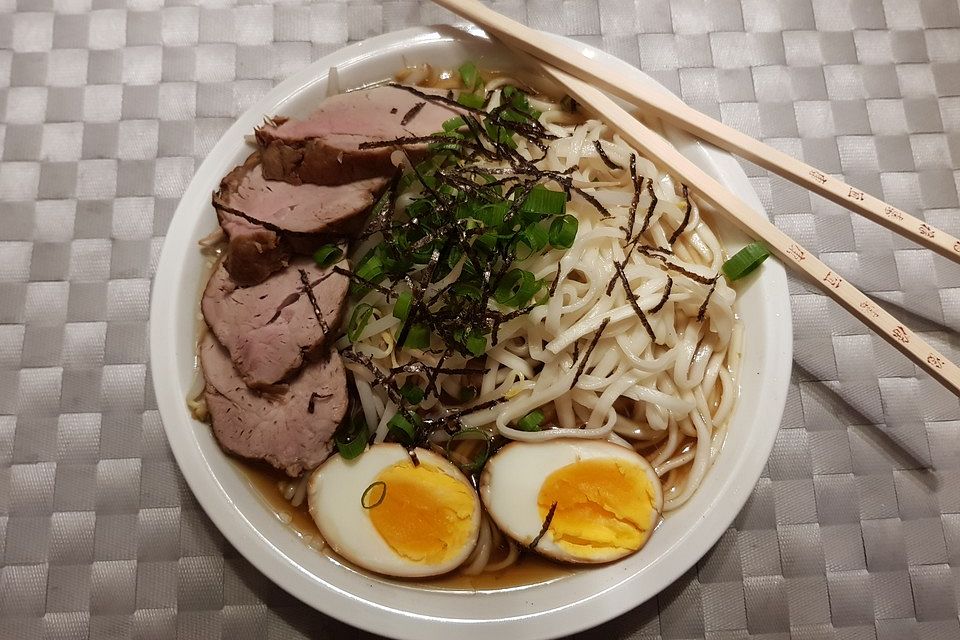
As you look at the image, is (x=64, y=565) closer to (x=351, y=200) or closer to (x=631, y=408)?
(x=351, y=200)

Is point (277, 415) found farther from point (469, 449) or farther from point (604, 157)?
point (604, 157)

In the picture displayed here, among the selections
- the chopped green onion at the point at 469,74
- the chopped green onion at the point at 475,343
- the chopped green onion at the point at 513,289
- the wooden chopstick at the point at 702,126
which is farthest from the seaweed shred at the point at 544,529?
the chopped green onion at the point at 469,74

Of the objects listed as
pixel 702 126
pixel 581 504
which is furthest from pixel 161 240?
pixel 702 126

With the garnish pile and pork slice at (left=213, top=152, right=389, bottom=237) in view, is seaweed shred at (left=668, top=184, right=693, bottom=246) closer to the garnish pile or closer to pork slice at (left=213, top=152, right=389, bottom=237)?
the garnish pile

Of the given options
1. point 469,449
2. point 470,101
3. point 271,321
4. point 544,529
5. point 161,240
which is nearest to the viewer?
point 544,529

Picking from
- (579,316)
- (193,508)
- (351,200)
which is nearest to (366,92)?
(351,200)

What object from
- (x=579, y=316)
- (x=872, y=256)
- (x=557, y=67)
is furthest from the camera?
(x=872, y=256)
